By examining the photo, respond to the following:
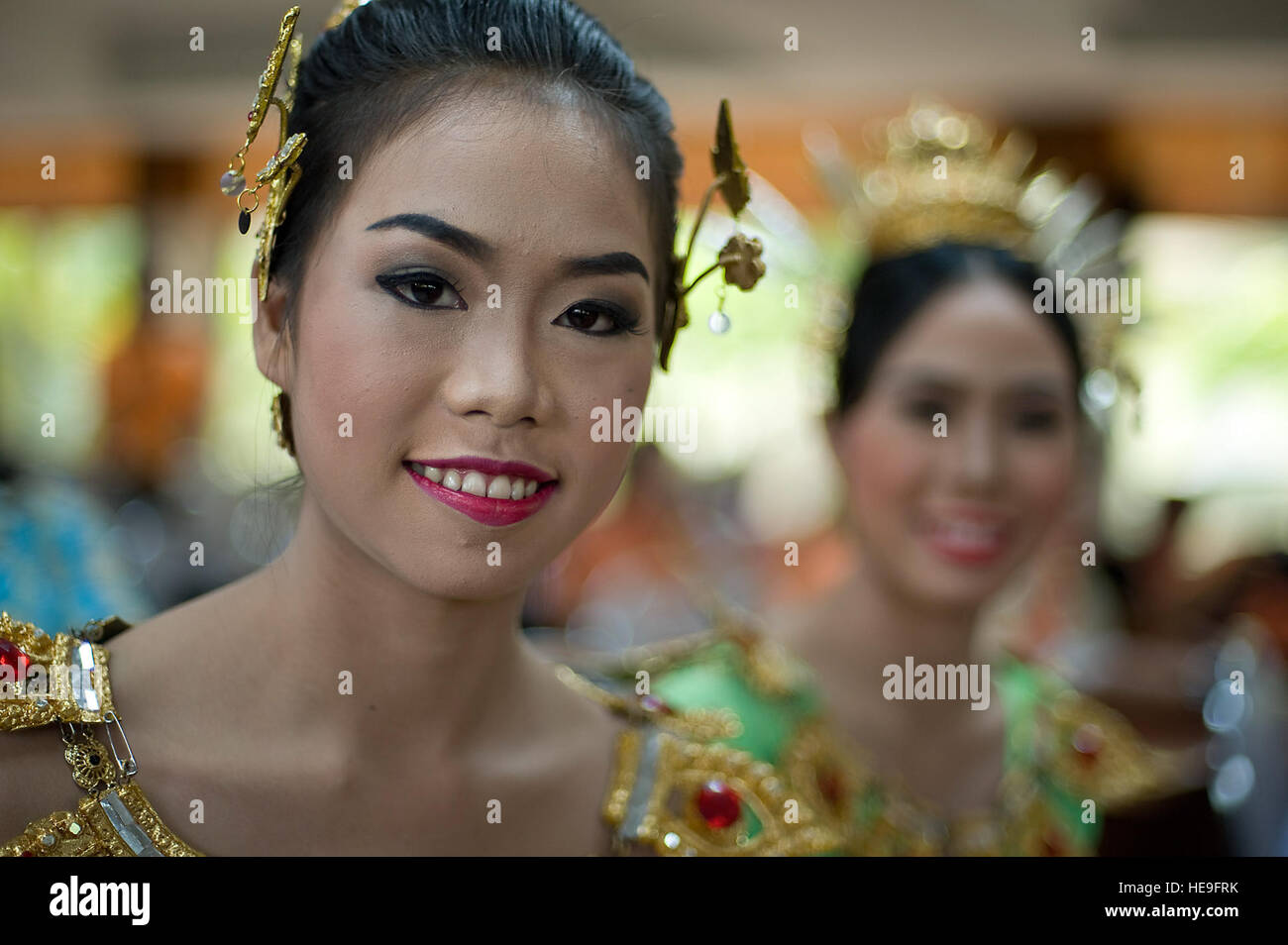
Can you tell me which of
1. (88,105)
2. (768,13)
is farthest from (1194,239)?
(88,105)

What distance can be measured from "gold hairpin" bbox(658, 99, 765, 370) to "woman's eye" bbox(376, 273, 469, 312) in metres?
0.28

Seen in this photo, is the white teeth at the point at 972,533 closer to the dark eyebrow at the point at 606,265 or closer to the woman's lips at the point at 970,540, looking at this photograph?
the woman's lips at the point at 970,540

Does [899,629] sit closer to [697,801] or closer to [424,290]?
[697,801]

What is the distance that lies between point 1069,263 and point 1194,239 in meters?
3.86

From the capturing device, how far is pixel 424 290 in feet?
3.37

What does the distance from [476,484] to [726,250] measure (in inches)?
15.5

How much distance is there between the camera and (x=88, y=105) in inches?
203

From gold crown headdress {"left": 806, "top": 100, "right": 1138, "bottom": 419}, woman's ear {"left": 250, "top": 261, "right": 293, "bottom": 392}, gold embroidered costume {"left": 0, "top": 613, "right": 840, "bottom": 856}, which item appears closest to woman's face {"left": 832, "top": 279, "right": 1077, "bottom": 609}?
gold crown headdress {"left": 806, "top": 100, "right": 1138, "bottom": 419}

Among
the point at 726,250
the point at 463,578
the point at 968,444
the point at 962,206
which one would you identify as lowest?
the point at 463,578

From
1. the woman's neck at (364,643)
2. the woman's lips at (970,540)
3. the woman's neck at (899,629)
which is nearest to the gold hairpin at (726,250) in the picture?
the woman's neck at (364,643)

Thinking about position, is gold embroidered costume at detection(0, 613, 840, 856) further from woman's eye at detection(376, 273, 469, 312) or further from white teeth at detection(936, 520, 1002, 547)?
white teeth at detection(936, 520, 1002, 547)

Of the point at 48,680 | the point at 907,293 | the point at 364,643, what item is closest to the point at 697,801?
the point at 364,643

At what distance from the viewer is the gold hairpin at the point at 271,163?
104 centimetres

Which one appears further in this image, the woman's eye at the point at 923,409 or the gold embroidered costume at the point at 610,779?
the woman's eye at the point at 923,409
